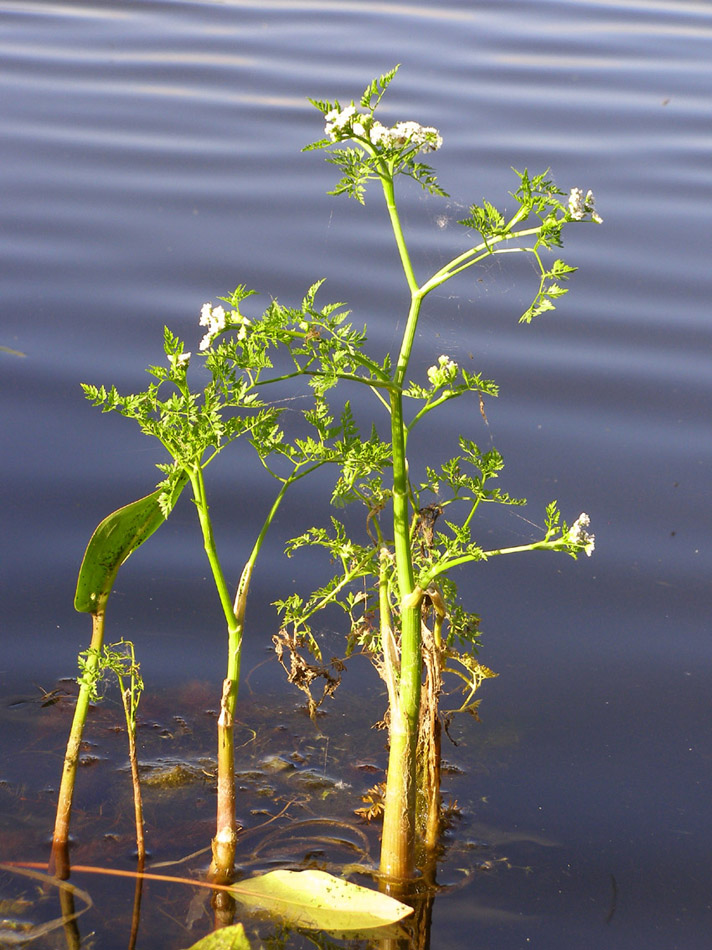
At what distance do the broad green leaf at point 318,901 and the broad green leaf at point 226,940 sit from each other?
0.28ft

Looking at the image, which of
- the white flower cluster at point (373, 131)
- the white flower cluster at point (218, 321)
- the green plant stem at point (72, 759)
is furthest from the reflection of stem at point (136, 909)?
the white flower cluster at point (373, 131)

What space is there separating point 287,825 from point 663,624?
1105 millimetres

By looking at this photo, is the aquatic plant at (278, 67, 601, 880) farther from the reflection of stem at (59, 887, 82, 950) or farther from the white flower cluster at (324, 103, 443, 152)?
the reflection of stem at (59, 887, 82, 950)

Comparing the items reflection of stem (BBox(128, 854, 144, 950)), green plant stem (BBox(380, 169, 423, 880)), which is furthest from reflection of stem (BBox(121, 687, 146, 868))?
green plant stem (BBox(380, 169, 423, 880))

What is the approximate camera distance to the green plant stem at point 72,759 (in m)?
1.77

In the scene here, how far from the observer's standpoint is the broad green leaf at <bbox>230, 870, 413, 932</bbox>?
71.7 inches

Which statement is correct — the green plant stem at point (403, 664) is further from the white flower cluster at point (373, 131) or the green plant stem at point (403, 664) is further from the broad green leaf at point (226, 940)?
the broad green leaf at point (226, 940)

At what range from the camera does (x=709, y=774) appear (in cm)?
227

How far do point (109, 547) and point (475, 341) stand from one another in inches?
91.4

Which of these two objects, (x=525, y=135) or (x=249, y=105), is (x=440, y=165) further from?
(x=249, y=105)

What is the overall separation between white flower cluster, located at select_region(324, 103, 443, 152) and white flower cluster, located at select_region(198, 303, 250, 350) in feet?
0.94

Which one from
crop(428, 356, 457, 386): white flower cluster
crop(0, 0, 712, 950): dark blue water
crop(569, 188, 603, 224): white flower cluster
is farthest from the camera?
Answer: crop(0, 0, 712, 950): dark blue water

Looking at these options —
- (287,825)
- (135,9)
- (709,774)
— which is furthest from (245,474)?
(135,9)

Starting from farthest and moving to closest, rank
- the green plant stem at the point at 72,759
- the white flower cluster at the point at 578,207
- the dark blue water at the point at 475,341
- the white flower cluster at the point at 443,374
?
the dark blue water at the point at 475,341 → the green plant stem at the point at 72,759 → the white flower cluster at the point at 443,374 → the white flower cluster at the point at 578,207
